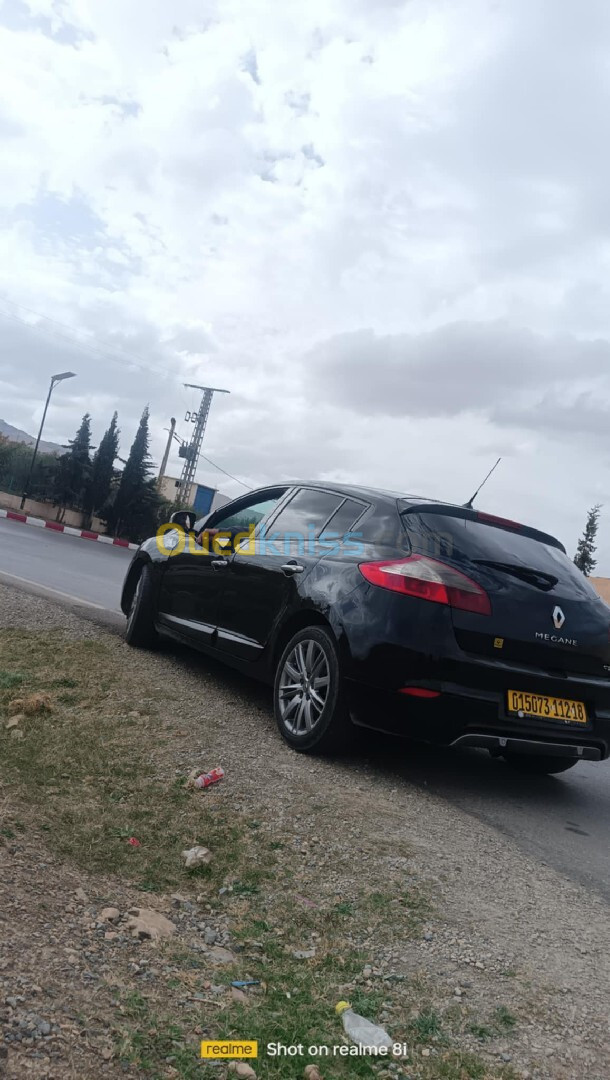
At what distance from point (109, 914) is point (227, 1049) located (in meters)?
0.75

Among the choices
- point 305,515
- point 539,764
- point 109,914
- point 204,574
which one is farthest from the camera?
point 204,574

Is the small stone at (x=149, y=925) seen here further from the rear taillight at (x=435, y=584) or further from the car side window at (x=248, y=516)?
the car side window at (x=248, y=516)

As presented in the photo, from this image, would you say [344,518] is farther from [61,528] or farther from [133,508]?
[133,508]

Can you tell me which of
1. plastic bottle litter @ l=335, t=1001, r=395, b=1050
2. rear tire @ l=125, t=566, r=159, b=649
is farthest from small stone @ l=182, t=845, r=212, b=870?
rear tire @ l=125, t=566, r=159, b=649

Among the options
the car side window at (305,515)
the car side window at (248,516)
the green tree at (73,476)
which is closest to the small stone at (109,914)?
the car side window at (305,515)

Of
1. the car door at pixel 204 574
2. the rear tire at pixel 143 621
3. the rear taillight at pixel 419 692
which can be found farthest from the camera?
the rear tire at pixel 143 621

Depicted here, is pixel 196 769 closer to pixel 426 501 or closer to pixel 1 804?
pixel 1 804

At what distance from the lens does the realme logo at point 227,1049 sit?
6.88 feet

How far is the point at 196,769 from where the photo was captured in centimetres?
415

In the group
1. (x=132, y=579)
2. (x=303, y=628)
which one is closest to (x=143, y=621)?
(x=132, y=579)

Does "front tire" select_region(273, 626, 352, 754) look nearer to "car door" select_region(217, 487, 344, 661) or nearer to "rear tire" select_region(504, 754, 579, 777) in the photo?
"car door" select_region(217, 487, 344, 661)

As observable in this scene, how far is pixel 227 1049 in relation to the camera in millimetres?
2125

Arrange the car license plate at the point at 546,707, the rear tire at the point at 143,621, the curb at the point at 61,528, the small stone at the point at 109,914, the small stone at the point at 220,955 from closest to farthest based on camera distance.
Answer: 1. the small stone at the point at 220,955
2. the small stone at the point at 109,914
3. the car license plate at the point at 546,707
4. the rear tire at the point at 143,621
5. the curb at the point at 61,528

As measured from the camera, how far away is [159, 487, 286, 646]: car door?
6.01 m
